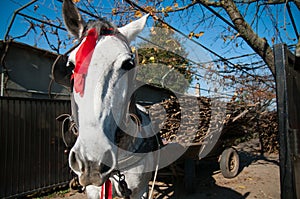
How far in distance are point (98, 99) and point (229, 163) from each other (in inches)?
201

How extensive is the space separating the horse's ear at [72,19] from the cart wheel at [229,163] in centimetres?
462

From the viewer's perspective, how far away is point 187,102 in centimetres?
434

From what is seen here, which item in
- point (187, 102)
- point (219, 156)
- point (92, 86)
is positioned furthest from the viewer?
point (219, 156)

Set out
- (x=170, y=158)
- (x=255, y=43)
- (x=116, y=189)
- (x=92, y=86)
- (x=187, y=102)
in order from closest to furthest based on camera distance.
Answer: (x=92, y=86), (x=116, y=189), (x=255, y=43), (x=170, y=158), (x=187, y=102)

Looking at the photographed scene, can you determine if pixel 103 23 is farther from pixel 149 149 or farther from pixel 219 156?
pixel 219 156

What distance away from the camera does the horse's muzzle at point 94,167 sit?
116 centimetres

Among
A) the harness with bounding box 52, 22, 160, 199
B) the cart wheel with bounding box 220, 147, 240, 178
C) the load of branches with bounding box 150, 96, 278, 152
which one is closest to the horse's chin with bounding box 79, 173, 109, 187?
the harness with bounding box 52, 22, 160, 199

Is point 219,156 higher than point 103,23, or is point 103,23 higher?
point 103,23

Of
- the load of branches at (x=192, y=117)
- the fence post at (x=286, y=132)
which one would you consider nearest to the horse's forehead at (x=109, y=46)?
the fence post at (x=286, y=132)

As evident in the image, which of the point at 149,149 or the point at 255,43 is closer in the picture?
the point at 149,149

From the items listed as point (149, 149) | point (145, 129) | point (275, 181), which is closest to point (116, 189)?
point (149, 149)

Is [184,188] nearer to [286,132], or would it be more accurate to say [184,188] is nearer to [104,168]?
[286,132]

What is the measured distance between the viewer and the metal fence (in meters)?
3.88

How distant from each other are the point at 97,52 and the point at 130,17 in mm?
2499
